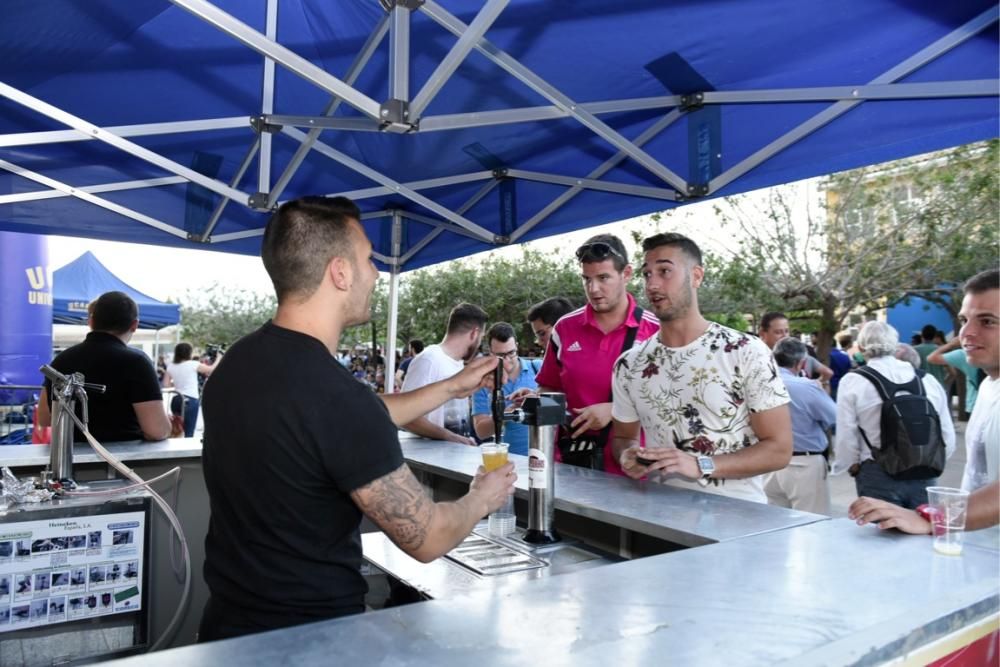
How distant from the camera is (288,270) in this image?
1580mm

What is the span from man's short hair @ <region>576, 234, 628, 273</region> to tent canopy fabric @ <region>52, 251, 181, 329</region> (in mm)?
9879

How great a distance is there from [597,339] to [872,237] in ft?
45.5

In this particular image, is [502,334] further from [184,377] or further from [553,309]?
[184,377]

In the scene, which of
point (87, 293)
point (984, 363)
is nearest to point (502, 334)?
point (984, 363)

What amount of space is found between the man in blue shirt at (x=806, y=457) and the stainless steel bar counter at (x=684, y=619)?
11.5 ft

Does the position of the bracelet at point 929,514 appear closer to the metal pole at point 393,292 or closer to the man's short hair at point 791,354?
the man's short hair at point 791,354

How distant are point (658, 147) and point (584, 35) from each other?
107 centimetres

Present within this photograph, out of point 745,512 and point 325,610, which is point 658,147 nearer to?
point 745,512

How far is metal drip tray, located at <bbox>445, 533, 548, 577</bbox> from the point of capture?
1939 millimetres

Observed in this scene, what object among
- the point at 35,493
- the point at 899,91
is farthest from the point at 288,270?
the point at 899,91

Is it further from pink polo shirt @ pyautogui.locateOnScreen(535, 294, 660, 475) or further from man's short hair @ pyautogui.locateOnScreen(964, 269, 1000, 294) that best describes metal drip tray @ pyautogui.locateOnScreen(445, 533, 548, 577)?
man's short hair @ pyautogui.locateOnScreen(964, 269, 1000, 294)

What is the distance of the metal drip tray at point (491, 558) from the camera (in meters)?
1.94

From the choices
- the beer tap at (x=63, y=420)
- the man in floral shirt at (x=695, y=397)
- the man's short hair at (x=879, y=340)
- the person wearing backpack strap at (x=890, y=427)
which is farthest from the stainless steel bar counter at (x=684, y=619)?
the man's short hair at (x=879, y=340)

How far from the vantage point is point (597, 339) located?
327 centimetres
